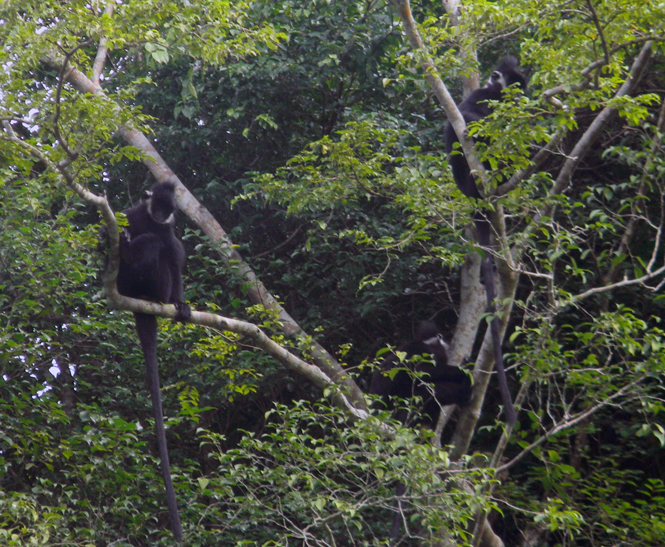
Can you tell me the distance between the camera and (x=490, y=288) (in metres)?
4.70

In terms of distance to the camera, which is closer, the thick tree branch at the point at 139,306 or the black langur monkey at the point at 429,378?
the thick tree branch at the point at 139,306

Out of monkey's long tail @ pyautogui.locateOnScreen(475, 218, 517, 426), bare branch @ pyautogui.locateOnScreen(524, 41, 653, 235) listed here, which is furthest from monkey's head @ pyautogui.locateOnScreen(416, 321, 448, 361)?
bare branch @ pyautogui.locateOnScreen(524, 41, 653, 235)

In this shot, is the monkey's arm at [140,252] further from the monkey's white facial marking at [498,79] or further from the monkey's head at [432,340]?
the monkey's white facial marking at [498,79]

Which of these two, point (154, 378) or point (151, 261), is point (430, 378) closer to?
point (154, 378)

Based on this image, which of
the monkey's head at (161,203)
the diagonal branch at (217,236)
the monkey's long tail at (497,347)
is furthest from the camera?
the diagonal branch at (217,236)

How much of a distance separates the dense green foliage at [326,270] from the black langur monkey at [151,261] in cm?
26

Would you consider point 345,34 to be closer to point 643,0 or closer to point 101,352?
point 643,0

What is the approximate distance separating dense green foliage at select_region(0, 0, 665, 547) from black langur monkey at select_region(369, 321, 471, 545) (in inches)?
9.9

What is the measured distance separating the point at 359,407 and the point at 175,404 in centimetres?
169

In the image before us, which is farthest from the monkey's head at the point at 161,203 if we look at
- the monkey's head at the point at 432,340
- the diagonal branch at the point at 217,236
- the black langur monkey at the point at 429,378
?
the monkey's head at the point at 432,340

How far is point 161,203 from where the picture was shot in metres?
4.91

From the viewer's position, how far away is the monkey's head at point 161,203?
4902mm

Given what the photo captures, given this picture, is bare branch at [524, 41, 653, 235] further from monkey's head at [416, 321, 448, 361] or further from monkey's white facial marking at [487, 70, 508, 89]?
monkey's head at [416, 321, 448, 361]

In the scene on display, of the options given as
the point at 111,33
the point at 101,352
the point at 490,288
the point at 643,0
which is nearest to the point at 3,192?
the point at 101,352
